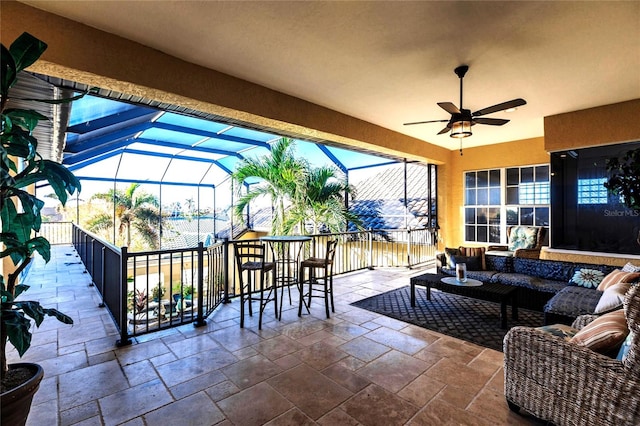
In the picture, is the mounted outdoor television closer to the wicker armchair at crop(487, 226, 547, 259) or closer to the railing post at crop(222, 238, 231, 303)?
the wicker armchair at crop(487, 226, 547, 259)

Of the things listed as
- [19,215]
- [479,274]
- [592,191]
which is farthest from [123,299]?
[592,191]

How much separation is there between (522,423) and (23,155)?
11.0ft

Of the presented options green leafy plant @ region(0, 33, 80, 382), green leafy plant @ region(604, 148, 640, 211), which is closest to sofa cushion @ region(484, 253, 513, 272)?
green leafy plant @ region(604, 148, 640, 211)

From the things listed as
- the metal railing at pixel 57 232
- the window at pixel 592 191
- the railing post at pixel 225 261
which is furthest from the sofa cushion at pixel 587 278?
the metal railing at pixel 57 232

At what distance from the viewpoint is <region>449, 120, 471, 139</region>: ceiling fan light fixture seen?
12.0 ft

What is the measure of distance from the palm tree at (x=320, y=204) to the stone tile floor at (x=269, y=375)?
2.56 m

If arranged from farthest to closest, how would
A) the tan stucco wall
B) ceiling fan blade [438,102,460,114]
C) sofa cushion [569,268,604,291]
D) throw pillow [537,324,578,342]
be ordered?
the tan stucco wall < sofa cushion [569,268,604,291] < ceiling fan blade [438,102,460,114] < throw pillow [537,324,578,342]

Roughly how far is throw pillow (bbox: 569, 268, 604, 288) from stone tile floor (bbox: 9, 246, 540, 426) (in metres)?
1.74

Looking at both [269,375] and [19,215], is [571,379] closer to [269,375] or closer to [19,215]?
[269,375]

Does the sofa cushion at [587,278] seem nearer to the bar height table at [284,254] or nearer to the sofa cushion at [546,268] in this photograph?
the sofa cushion at [546,268]

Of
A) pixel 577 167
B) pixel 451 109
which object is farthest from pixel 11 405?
pixel 577 167

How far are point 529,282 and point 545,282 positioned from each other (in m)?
0.22

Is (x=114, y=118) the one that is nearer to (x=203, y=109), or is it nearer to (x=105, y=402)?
(x=203, y=109)

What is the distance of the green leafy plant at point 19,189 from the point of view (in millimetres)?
1514
